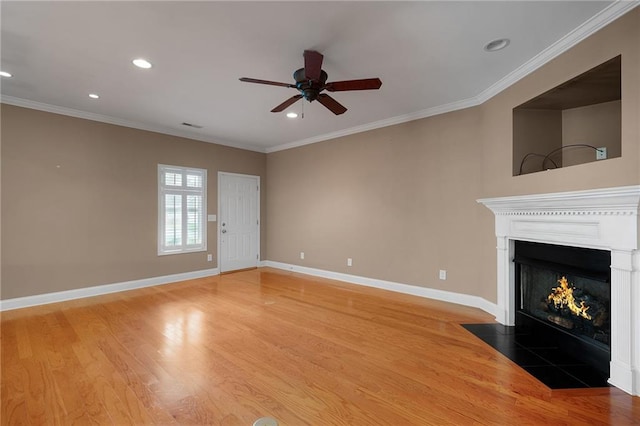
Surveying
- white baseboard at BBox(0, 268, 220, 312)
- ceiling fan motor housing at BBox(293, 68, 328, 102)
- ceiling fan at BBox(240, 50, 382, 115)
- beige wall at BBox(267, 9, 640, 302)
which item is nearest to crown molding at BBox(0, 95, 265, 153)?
beige wall at BBox(267, 9, 640, 302)

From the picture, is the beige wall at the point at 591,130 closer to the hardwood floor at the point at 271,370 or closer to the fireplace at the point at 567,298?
the fireplace at the point at 567,298

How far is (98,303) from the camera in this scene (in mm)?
3990

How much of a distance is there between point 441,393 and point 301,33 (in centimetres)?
301

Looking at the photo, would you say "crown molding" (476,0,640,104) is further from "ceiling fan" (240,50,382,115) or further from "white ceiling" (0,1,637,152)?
"ceiling fan" (240,50,382,115)

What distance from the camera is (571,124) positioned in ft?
10.2

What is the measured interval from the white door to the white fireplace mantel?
5.16m

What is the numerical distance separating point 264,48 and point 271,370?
9.26ft

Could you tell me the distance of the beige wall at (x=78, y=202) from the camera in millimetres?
3770

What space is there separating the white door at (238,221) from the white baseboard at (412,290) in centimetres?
109

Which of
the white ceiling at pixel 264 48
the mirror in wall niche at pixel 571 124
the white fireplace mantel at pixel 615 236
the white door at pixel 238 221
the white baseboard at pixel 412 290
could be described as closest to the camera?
the white fireplace mantel at pixel 615 236

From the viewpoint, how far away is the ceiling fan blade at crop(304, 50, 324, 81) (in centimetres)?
242

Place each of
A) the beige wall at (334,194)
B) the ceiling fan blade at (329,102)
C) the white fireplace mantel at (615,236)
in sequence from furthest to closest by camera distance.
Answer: the beige wall at (334,194) → the ceiling fan blade at (329,102) → the white fireplace mantel at (615,236)

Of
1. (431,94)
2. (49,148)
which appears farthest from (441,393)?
(49,148)

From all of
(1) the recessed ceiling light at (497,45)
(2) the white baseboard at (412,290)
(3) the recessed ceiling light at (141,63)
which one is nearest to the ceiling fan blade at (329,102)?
(1) the recessed ceiling light at (497,45)
